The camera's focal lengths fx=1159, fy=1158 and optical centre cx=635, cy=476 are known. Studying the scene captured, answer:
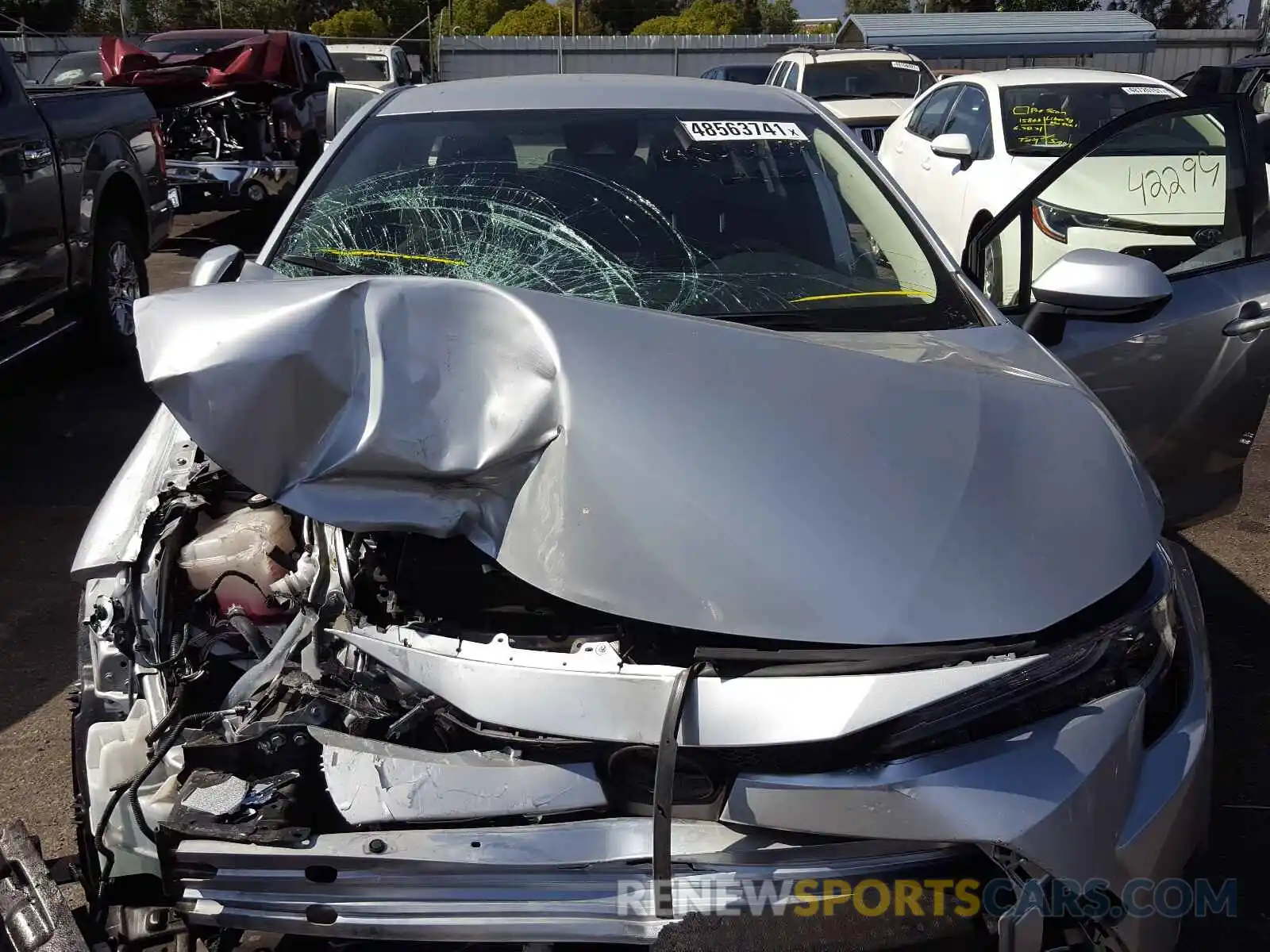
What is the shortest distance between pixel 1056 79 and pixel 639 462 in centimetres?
772

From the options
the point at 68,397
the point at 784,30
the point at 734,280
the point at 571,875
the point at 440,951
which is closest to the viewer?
the point at 571,875

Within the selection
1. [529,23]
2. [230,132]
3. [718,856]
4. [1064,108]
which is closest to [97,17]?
Result: [529,23]

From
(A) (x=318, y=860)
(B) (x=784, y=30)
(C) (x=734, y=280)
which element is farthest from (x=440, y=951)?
(B) (x=784, y=30)

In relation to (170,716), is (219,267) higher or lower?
higher

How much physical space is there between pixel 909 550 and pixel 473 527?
735 mm

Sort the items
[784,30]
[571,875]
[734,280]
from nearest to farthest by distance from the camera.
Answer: [571,875]
[734,280]
[784,30]

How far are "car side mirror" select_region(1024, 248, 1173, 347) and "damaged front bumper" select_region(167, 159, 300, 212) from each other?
26.4 feet

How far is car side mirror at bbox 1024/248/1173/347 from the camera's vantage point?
117 inches

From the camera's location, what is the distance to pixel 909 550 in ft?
6.06

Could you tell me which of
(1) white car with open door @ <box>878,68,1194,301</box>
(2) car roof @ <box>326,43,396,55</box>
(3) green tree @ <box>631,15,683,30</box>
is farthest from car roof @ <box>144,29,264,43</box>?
(3) green tree @ <box>631,15,683,30</box>

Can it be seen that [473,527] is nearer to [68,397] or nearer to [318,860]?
[318,860]

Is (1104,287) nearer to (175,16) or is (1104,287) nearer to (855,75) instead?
(855,75)

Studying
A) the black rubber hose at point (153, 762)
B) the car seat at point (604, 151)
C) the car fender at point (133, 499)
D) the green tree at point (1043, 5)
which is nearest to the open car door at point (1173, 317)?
the car seat at point (604, 151)

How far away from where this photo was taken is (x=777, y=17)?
43688mm
